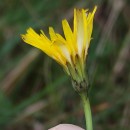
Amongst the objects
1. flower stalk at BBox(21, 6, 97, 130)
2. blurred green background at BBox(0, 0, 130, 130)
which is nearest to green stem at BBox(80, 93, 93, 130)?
flower stalk at BBox(21, 6, 97, 130)

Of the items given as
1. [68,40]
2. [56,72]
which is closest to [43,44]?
[68,40]

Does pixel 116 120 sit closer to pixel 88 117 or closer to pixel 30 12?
pixel 30 12

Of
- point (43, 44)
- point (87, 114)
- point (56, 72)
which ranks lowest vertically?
point (87, 114)

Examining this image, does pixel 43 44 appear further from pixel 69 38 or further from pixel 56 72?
pixel 56 72

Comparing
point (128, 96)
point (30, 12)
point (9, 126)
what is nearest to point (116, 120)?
point (128, 96)

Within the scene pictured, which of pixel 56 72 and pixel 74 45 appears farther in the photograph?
pixel 56 72

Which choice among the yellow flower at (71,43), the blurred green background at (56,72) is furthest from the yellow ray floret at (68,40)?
the blurred green background at (56,72)

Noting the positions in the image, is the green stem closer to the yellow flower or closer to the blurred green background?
the yellow flower
